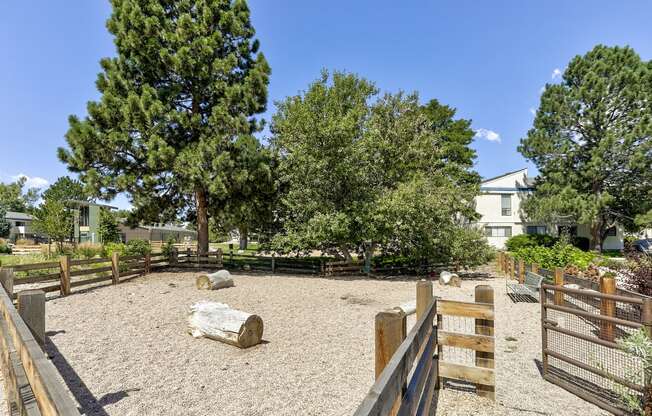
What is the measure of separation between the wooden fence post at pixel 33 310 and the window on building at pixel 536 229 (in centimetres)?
3469

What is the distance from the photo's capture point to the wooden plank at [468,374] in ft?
13.5

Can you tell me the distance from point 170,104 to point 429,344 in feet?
55.8

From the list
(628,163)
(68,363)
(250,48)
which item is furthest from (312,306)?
(628,163)

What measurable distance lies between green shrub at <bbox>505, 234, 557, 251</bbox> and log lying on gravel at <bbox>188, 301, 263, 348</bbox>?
26.9 m

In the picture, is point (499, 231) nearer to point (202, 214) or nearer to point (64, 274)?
point (202, 214)

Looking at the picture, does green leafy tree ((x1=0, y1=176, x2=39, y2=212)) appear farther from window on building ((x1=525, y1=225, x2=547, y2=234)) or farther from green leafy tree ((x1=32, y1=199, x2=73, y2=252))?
window on building ((x1=525, y1=225, x2=547, y2=234))

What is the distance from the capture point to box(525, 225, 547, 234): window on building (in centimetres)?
3175

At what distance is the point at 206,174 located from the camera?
15672 mm

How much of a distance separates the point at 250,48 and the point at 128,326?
15.0 metres

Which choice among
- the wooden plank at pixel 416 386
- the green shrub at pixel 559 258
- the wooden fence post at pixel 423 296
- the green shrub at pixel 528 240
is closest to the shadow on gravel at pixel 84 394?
the wooden plank at pixel 416 386

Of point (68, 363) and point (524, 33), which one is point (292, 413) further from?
point (524, 33)

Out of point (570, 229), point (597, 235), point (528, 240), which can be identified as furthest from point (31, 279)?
point (570, 229)

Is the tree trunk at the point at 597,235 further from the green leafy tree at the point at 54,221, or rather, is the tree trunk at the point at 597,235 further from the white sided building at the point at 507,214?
the green leafy tree at the point at 54,221

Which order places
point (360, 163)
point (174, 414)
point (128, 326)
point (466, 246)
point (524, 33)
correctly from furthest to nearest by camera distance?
point (466, 246)
point (360, 163)
point (524, 33)
point (128, 326)
point (174, 414)
